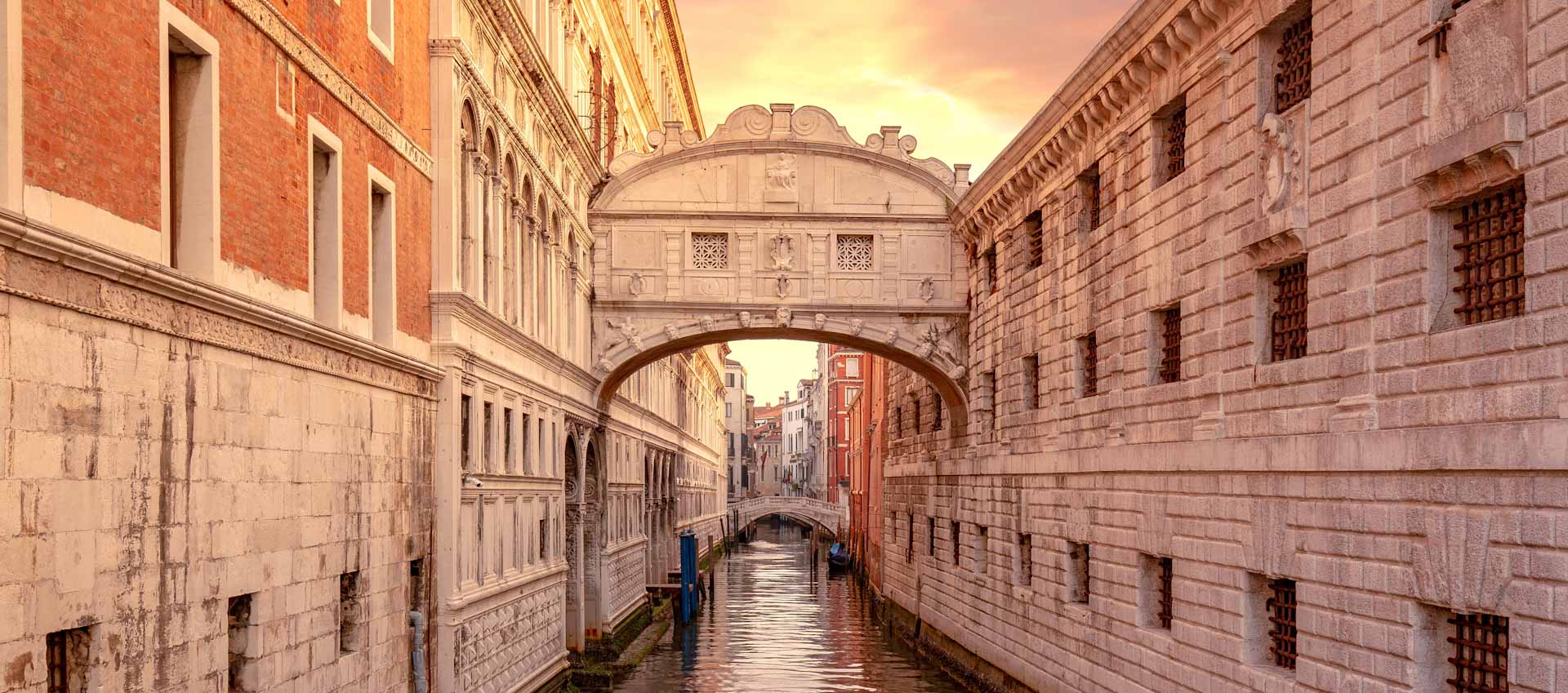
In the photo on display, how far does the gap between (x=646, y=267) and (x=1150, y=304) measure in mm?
11198

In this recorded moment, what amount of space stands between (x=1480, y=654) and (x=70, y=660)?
7554 mm

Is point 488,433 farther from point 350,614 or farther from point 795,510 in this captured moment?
point 795,510

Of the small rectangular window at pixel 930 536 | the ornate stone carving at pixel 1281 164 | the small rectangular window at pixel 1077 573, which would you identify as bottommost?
the small rectangular window at pixel 930 536

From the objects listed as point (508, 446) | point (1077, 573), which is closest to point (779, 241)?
point (508, 446)

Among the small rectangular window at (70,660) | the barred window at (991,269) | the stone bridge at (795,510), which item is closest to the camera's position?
the small rectangular window at (70,660)

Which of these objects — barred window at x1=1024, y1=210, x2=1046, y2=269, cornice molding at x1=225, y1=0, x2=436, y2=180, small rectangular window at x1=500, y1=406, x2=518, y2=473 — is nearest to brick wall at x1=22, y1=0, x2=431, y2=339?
cornice molding at x1=225, y1=0, x2=436, y2=180

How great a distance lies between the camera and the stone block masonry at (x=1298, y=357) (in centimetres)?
848

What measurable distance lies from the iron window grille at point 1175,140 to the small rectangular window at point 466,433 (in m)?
7.10

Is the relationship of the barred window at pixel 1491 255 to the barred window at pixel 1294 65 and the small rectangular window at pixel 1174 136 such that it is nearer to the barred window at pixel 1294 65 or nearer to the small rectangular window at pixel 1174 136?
the barred window at pixel 1294 65

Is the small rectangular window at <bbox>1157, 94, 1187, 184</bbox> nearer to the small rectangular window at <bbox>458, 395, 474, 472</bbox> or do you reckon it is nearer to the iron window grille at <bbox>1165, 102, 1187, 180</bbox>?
the iron window grille at <bbox>1165, 102, 1187, 180</bbox>

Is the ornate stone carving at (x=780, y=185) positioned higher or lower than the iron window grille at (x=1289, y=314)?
higher

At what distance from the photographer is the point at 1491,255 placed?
892 cm

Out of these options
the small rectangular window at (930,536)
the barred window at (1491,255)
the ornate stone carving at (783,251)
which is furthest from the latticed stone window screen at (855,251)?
the barred window at (1491,255)

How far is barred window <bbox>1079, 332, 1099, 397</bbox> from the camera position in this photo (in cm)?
1730
